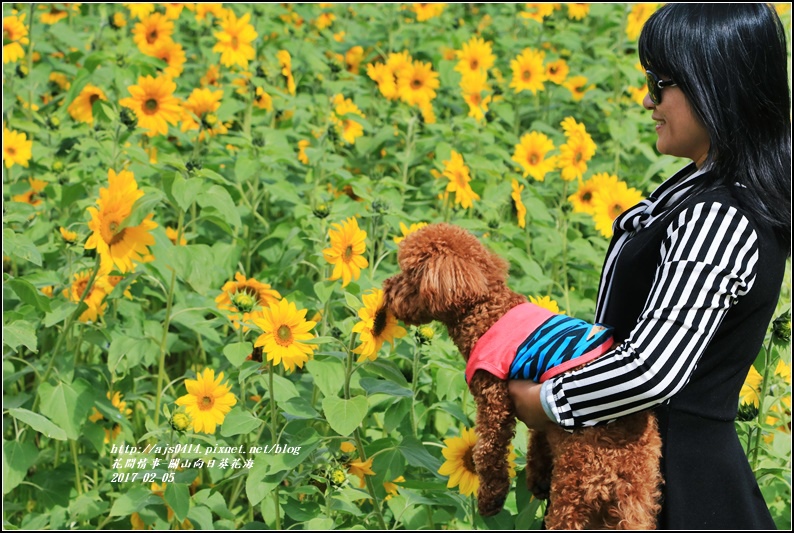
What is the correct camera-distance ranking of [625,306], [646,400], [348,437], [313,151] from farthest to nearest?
[313,151], [348,437], [625,306], [646,400]

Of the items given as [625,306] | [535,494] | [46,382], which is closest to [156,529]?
[46,382]

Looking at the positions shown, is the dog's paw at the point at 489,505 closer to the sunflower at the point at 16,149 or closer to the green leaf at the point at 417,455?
the green leaf at the point at 417,455

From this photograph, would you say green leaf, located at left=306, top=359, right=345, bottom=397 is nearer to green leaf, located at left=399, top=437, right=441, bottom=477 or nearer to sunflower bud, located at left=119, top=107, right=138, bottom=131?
green leaf, located at left=399, top=437, right=441, bottom=477

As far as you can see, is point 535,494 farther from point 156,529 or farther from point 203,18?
point 203,18

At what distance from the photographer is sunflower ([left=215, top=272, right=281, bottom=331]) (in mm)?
2309

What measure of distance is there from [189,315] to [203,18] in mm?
2502

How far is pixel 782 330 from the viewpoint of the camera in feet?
6.72

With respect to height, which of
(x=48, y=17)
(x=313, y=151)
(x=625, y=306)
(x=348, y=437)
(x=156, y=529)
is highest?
A: (x=48, y=17)

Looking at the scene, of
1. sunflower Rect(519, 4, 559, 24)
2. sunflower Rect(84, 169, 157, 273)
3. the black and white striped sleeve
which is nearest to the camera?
the black and white striped sleeve

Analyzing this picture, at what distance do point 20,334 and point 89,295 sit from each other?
1.04 ft

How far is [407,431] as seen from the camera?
95.3 inches

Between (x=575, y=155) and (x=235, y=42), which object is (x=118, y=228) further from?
(x=235, y=42)

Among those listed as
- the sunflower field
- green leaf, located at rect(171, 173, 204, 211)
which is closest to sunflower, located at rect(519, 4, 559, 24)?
the sunflower field

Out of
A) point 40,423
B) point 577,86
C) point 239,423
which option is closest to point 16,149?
point 40,423
